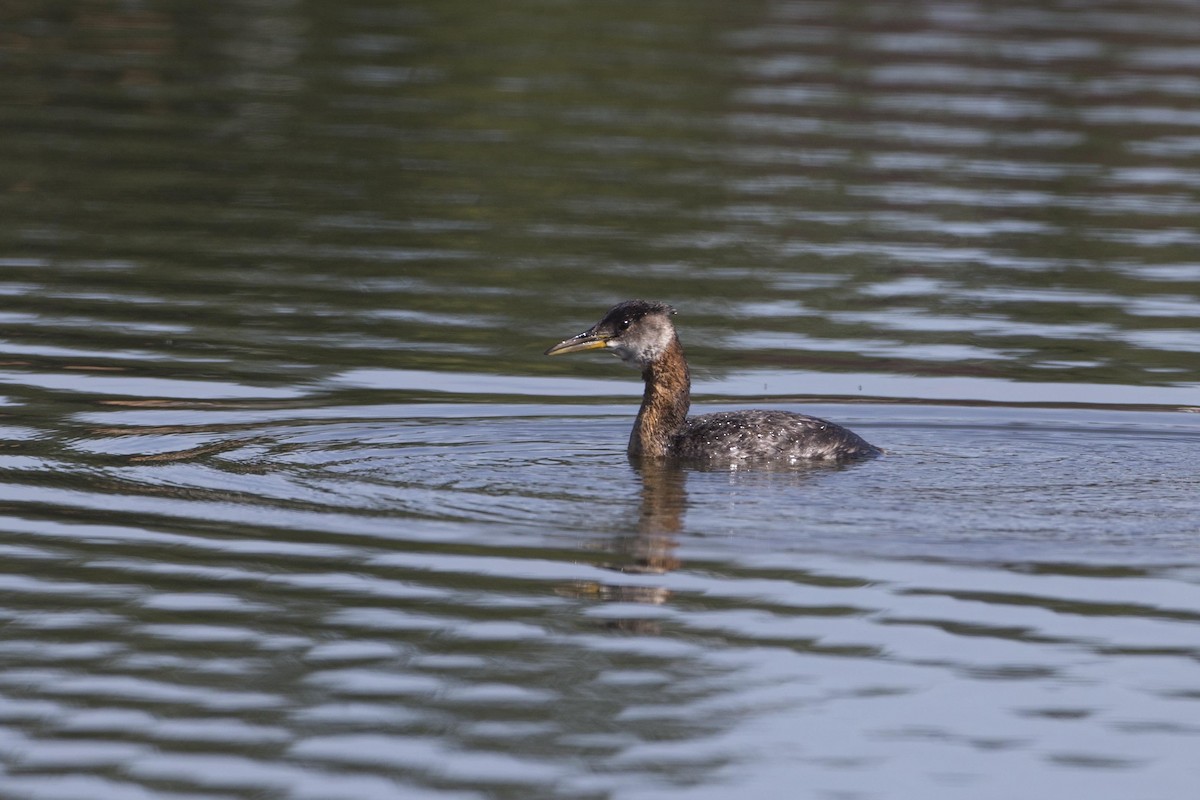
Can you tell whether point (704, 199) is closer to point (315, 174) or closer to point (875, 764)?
point (315, 174)

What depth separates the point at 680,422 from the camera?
12.7 m

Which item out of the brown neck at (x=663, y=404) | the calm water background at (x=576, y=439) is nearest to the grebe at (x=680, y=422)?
the brown neck at (x=663, y=404)

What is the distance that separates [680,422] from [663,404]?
6.2 inches

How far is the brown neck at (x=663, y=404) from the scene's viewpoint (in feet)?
40.7

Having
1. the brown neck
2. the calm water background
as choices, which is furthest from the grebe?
the calm water background

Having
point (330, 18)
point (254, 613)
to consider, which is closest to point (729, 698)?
point (254, 613)

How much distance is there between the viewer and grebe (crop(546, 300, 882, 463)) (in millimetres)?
12039

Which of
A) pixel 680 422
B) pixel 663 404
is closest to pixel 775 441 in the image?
pixel 680 422

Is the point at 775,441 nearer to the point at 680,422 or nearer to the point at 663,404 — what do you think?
the point at 680,422

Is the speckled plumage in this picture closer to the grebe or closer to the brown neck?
the grebe

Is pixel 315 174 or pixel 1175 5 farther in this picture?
pixel 1175 5

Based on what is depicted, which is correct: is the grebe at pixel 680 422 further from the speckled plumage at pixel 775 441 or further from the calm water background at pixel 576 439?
the calm water background at pixel 576 439

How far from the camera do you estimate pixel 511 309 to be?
54.3 ft

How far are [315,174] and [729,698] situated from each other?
14611 mm
